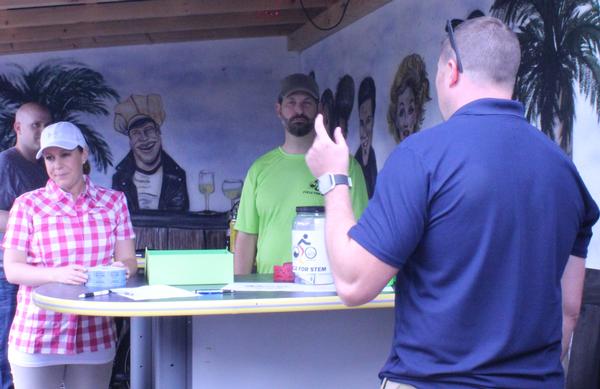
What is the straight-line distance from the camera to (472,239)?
1.55m

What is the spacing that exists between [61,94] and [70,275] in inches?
245

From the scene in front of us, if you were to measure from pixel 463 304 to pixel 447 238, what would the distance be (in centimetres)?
14

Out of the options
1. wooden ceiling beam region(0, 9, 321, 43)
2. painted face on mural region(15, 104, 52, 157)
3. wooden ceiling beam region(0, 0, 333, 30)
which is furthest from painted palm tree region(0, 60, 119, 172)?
painted face on mural region(15, 104, 52, 157)

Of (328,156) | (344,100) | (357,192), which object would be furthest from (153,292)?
(344,100)

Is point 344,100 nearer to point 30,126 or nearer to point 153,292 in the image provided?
point 30,126

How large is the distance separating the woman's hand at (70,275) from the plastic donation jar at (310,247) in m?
0.76

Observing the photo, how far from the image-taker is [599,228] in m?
3.24

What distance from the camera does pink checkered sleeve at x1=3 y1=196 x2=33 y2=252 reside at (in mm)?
2898

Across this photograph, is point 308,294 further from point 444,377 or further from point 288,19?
point 288,19

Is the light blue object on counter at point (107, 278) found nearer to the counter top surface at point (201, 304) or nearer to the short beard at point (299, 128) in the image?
the counter top surface at point (201, 304)

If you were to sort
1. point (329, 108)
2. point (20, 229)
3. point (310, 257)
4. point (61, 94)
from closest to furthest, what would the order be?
point (310, 257) → point (20, 229) → point (329, 108) → point (61, 94)

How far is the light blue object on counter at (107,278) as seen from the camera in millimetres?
2559

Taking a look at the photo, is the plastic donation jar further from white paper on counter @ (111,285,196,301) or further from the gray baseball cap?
the gray baseball cap

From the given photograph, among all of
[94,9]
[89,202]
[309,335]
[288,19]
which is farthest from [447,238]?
[288,19]
